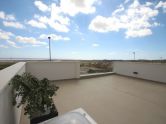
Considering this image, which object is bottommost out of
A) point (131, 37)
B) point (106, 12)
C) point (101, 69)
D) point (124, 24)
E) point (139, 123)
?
point (139, 123)

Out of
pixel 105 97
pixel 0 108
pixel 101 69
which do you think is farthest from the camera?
pixel 101 69

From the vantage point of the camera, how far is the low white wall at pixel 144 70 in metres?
4.83

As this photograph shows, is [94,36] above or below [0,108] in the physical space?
above

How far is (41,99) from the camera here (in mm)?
1321

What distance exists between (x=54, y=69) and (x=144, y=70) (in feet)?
14.3

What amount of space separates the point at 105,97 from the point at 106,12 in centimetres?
376

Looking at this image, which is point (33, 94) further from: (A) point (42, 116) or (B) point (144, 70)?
(B) point (144, 70)

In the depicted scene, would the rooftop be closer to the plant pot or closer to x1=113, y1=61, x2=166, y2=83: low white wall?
the plant pot

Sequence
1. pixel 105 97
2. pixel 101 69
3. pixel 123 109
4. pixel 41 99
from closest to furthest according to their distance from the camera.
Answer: pixel 41 99 < pixel 123 109 < pixel 105 97 < pixel 101 69

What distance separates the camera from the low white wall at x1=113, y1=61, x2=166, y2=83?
483 cm

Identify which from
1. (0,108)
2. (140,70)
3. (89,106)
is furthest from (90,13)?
(0,108)

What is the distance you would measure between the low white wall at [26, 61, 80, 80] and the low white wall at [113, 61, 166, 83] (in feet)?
8.90

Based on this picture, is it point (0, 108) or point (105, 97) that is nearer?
point (0, 108)

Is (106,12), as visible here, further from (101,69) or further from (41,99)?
(41,99)
